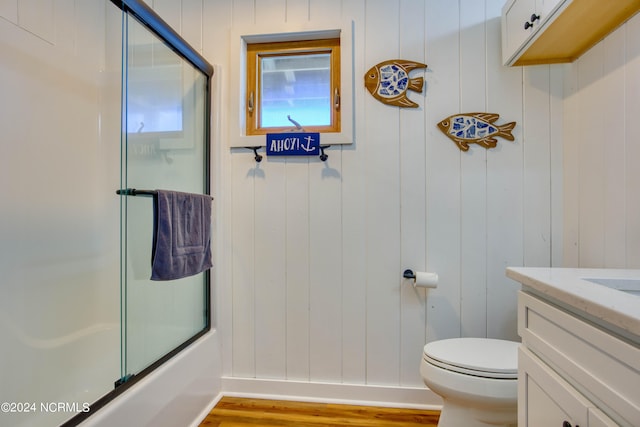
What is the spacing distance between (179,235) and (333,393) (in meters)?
1.17

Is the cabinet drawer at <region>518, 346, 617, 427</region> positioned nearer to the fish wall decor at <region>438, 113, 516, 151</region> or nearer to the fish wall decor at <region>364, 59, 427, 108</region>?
the fish wall decor at <region>438, 113, 516, 151</region>

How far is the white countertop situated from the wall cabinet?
3.14 ft

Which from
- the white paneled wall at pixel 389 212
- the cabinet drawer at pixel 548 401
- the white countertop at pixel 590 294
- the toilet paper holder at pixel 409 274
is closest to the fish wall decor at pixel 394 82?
the white paneled wall at pixel 389 212

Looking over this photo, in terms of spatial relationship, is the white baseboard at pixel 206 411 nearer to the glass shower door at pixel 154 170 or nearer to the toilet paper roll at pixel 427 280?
the glass shower door at pixel 154 170

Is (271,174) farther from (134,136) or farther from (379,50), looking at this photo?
(379,50)

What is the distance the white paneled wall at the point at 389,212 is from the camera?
5.37 feet

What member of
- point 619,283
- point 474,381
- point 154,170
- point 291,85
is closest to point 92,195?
point 154,170

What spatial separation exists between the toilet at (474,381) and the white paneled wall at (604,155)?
1.94ft

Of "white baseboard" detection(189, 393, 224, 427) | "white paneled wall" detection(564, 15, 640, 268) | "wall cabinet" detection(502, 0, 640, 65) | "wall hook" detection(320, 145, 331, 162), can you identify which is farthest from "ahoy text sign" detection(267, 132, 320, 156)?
A: "white baseboard" detection(189, 393, 224, 427)

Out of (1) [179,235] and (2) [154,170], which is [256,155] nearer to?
(2) [154,170]

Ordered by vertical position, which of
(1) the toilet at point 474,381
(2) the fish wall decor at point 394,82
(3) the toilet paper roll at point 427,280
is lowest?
(1) the toilet at point 474,381

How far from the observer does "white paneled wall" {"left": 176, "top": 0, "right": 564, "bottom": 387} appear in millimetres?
1638

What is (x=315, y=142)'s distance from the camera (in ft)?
5.65

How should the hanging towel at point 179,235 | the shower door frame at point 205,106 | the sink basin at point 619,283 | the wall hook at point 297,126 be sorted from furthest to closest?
the wall hook at point 297,126 < the hanging towel at point 179,235 < the shower door frame at point 205,106 < the sink basin at point 619,283
